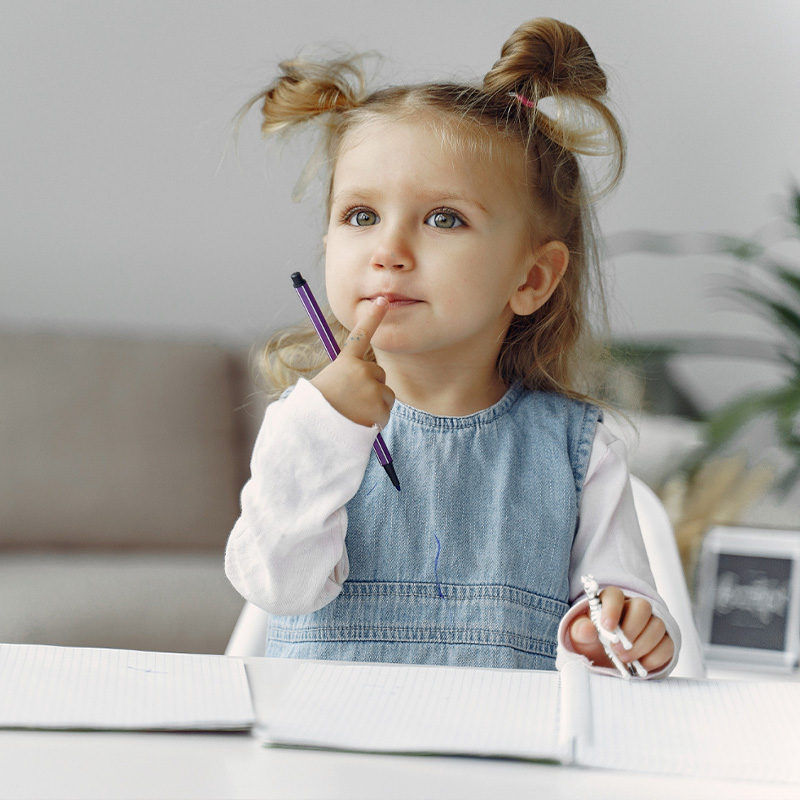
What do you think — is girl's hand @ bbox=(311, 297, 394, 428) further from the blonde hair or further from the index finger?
the blonde hair

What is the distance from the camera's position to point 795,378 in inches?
78.1

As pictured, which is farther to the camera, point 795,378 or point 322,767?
point 795,378

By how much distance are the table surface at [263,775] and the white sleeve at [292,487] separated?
0.87ft

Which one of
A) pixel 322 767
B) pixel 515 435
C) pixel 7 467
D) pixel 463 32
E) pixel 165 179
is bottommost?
pixel 322 767

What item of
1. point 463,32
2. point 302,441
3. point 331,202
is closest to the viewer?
point 302,441

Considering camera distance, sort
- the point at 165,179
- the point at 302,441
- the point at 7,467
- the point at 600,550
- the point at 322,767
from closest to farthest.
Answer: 1. the point at 322,767
2. the point at 302,441
3. the point at 600,550
4. the point at 7,467
5. the point at 165,179

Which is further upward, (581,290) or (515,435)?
(581,290)

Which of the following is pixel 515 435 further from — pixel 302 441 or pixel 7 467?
pixel 7 467

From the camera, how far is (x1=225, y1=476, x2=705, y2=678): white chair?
0.87m

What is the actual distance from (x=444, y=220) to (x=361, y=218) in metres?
0.08

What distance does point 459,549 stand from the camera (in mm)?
853

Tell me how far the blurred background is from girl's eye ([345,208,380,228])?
1.34 m

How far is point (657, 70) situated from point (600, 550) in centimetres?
171

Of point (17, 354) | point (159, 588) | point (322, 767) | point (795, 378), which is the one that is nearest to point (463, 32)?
point (795, 378)
